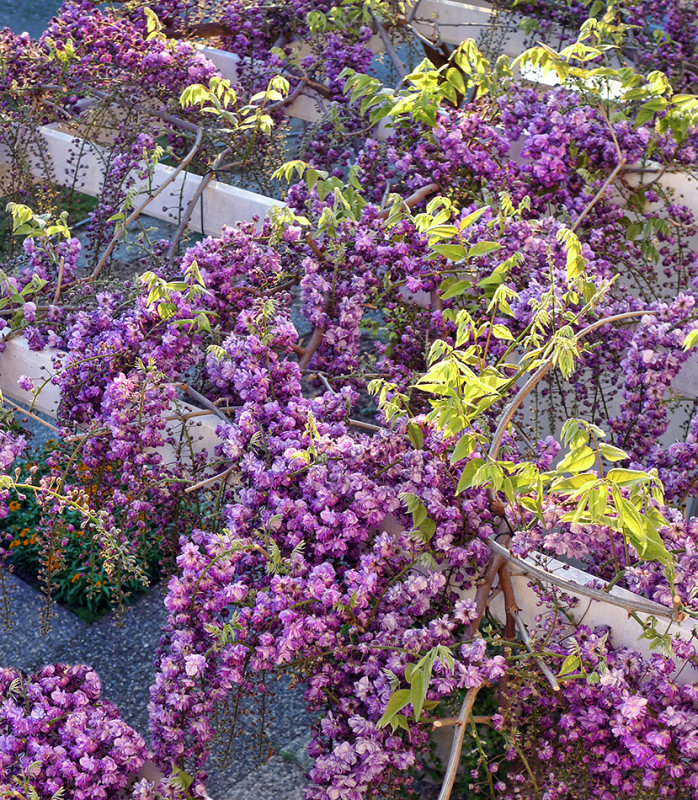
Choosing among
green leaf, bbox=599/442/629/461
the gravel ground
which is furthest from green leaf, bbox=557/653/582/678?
the gravel ground

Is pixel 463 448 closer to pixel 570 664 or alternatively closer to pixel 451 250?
pixel 570 664

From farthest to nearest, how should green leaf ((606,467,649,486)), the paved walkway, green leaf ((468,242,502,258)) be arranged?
the paved walkway → green leaf ((468,242,502,258)) → green leaf ((606,467,649,486))

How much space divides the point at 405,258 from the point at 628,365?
65 centimetres

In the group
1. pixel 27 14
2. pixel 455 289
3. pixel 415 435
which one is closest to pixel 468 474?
pixel 415 435

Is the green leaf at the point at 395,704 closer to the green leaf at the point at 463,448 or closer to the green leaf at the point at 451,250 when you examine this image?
the green leaf at the point at 463,448

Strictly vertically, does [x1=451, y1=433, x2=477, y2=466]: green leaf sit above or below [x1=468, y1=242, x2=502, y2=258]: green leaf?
below

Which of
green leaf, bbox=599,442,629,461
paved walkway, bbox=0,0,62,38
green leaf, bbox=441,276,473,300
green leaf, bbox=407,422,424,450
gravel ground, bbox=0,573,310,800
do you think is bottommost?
paved walkway, bbox=0,0,62,38

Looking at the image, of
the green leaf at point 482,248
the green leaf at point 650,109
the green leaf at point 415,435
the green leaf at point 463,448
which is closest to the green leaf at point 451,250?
the green leaf at point 482,248

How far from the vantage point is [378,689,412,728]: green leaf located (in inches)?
65.1

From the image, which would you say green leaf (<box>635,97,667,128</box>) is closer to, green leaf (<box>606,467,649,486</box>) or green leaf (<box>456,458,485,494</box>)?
green leaf (<box>456,458,485,494</box>)

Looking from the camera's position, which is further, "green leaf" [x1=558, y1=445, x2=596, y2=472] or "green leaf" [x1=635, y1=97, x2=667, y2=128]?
Result: "green leaf" [x1=635, y1=97, x2=667, y2=128]

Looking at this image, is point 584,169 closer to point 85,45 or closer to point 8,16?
point 85,45

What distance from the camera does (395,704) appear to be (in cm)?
166

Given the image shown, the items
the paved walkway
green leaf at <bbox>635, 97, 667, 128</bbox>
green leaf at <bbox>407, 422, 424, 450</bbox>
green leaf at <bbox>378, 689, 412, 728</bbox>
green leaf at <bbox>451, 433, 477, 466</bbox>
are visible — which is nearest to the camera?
green leaf at <bbox>378, 689, 412, 728</bbox>
